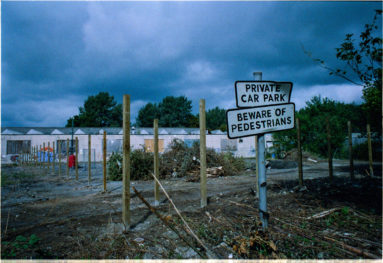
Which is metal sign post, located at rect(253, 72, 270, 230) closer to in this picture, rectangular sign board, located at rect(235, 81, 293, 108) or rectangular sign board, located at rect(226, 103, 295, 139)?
rectangular sign board, located at rect(226, 103, 295, 139)

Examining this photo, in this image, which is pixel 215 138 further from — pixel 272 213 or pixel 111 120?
pixel 111 120

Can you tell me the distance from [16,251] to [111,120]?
71071 millimetres

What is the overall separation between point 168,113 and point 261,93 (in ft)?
223

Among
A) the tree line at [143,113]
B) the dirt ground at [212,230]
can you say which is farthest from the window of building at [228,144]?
the tree line at [143,113]

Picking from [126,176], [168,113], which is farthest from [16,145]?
[168,113]

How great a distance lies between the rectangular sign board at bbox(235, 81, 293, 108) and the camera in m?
2.88

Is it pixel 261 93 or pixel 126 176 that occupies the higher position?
pixel 261 93

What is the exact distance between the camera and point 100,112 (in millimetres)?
70562

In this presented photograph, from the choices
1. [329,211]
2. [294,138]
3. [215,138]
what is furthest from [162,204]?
[215,138]

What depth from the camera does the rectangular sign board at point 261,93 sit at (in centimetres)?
288

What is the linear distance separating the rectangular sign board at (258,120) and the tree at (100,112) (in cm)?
6971

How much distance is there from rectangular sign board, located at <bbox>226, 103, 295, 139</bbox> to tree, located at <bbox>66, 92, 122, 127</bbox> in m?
69.7

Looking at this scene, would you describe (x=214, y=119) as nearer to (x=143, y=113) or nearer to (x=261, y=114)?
(x=143, y=113)

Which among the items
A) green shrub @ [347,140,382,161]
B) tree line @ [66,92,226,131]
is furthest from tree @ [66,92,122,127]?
green shrub @ [347,140,382,161]
